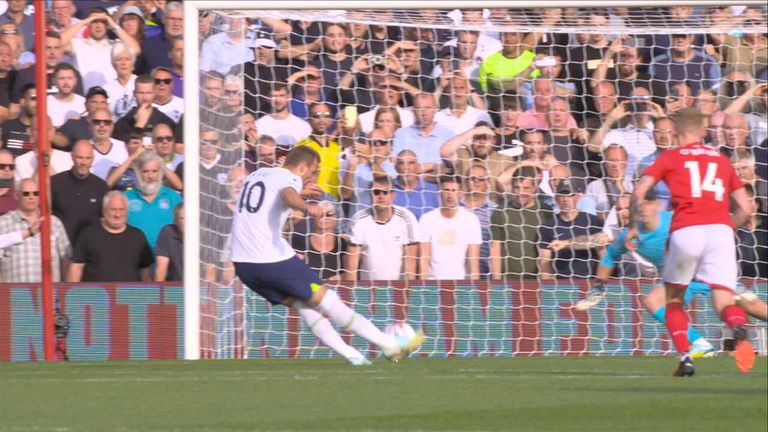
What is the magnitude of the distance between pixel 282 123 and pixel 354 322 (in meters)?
3.48

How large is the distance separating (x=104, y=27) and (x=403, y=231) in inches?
138

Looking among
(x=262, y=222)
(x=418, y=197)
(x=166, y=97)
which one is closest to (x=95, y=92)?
(x=166, y=97)

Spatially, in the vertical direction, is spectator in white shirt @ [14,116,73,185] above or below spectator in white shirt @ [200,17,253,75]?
below

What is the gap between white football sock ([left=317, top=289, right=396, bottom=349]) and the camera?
34.0 ft

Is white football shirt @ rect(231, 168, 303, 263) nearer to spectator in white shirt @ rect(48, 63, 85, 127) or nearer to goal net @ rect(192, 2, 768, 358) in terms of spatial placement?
goal net @ rect(192, 2, 768, 358)

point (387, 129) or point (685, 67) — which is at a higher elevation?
point (685, 67)

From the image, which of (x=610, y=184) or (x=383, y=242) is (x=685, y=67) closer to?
(x=610, y=184)

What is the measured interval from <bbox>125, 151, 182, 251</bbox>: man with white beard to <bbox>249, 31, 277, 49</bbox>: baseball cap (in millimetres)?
1327

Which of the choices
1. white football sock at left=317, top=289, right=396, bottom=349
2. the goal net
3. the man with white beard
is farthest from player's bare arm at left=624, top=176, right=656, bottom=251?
the man with white beard

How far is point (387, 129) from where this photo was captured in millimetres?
13211

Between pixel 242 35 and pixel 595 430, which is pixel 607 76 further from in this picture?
pixel 595 430

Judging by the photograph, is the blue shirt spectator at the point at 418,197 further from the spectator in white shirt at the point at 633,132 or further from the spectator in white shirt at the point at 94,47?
the spectator in white shirt at the point at 94,47

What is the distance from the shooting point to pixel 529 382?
348 inches

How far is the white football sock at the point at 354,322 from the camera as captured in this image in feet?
34.0
